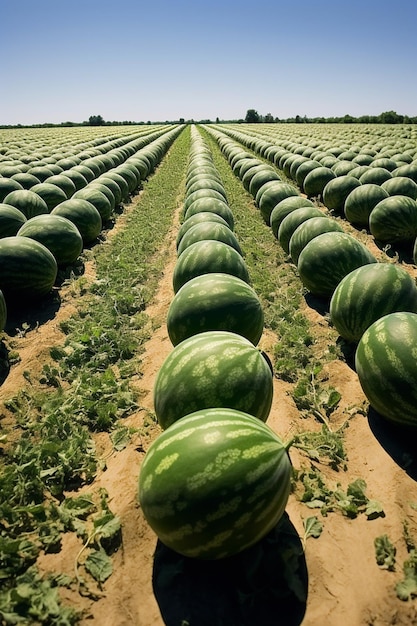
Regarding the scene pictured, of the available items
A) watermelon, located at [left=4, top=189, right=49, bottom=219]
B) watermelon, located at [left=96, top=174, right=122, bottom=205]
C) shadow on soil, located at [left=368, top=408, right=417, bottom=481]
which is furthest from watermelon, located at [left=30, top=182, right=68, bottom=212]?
shadow on soil, located at [left=368, top=408, right=417, bottom=481]

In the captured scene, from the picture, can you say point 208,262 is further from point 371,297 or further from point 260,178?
point 260,178

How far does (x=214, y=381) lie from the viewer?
3314mm

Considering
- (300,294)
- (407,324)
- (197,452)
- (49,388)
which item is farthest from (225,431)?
(300,294)

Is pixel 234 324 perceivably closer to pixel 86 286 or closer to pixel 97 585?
pixel 97 585

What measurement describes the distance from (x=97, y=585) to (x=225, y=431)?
152 centimetres

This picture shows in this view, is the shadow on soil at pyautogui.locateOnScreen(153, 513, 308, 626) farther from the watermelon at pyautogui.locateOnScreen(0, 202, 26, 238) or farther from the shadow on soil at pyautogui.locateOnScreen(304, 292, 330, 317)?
the watermelon at pyautogui.locateOnScreen(0, 202, 26, 238)

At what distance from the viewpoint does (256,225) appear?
1201cm

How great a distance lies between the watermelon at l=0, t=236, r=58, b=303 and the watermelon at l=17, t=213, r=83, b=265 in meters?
1.04

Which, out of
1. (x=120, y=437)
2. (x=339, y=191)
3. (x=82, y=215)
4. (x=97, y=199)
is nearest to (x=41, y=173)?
(x=97, y=199)

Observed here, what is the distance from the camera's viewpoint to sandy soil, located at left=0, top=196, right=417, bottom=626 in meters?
A: 2.71

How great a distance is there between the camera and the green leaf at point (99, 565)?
294 centimetres

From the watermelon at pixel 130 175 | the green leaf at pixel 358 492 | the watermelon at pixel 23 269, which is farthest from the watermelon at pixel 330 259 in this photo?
the watermelon at pixel 130 175

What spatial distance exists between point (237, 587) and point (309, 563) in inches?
23.4

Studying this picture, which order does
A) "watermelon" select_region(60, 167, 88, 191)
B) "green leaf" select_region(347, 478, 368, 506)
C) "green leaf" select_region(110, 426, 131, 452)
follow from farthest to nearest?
"watermelon" select_region(60, 167, 88, 191)
"green leaf" select_region(110, 426, 131, 452)
"green leaf" select_region(347, 478, 368, 506)
